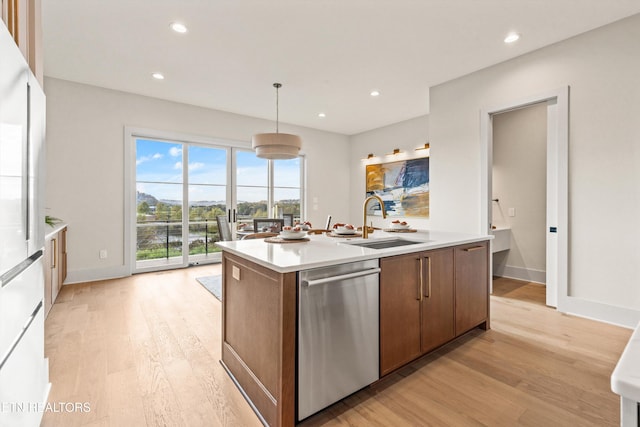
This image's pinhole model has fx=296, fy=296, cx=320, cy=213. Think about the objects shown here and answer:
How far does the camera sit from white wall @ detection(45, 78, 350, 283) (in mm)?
4055

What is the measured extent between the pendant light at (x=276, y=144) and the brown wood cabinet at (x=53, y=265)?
2.16m

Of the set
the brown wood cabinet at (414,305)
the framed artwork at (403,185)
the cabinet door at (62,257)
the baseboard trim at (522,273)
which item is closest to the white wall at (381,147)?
the framed artwork at (403,185)

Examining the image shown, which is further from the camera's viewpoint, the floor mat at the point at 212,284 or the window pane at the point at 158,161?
the window pane at the point at 158,161

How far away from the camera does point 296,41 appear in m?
3.13

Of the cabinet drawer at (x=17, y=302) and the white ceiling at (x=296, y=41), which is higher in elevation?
the white ceiling at (x=296, y=41)

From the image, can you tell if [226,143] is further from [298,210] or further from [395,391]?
[395,391]

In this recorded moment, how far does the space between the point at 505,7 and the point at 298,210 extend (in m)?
4.85

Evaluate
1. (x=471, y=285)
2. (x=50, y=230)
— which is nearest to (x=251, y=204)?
(x=50, y=230)

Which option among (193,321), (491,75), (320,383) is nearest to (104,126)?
(193,321)

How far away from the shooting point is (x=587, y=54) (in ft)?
9.66

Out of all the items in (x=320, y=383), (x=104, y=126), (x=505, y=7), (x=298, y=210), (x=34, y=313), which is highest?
(x=505, y=7)

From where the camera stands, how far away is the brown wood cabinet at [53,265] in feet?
9.16

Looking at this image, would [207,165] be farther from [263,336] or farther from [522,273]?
[522,273]

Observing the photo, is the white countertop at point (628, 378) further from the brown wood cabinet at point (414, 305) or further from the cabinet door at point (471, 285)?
the cabinet door at point (471, 285)
